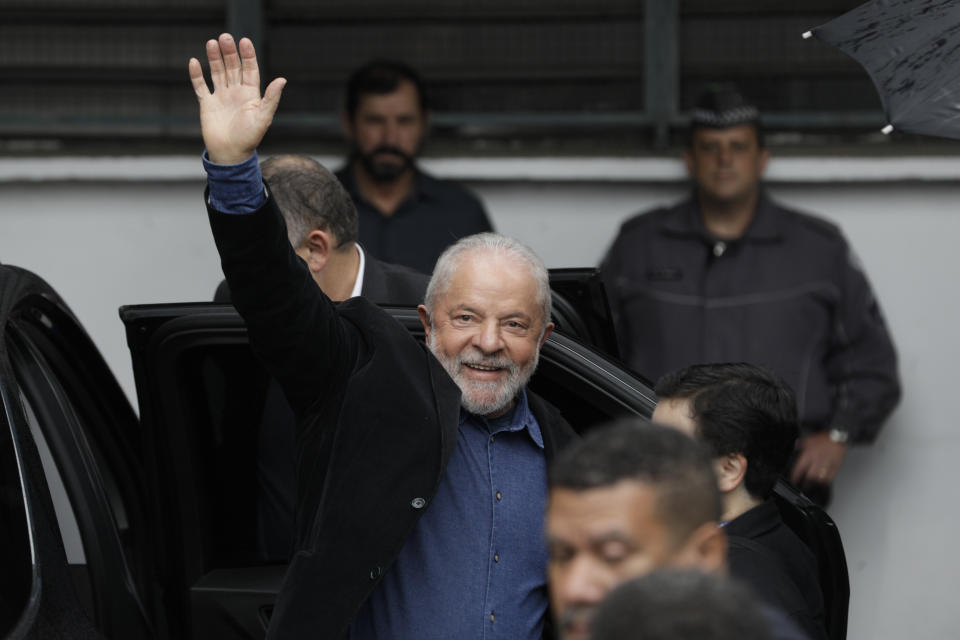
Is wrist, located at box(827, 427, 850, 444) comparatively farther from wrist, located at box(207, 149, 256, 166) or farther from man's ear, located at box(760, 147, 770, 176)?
wrist, located at box(207, 149, 256, 166)

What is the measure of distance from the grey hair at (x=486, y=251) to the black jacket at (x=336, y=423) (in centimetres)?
22

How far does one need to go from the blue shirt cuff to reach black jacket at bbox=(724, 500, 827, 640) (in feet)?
3.17

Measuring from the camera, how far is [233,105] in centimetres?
296

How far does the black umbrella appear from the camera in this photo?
3236 millimetres

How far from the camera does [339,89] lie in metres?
6.68

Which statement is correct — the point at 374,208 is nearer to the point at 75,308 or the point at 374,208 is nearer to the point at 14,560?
the point at 75,308

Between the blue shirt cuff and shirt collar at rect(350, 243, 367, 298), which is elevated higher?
the blue shirt cuff

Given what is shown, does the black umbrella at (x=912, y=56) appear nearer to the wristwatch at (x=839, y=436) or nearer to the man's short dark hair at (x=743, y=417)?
the man's short dark hair at (x=743, y=417)

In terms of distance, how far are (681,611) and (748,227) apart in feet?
15.0

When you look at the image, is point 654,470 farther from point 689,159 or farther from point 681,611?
point 689,159

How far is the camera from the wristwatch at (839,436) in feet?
19.6

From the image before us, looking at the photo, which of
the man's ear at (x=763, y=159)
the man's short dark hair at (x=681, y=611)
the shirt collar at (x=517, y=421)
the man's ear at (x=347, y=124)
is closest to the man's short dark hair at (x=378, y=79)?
the man's ear at (x=347, y=124)

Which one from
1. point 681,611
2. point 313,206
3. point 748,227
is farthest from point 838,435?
point 681,611

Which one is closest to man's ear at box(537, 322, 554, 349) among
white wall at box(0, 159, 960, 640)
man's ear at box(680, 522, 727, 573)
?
man's ear at box(680, 522, 727, 573)
